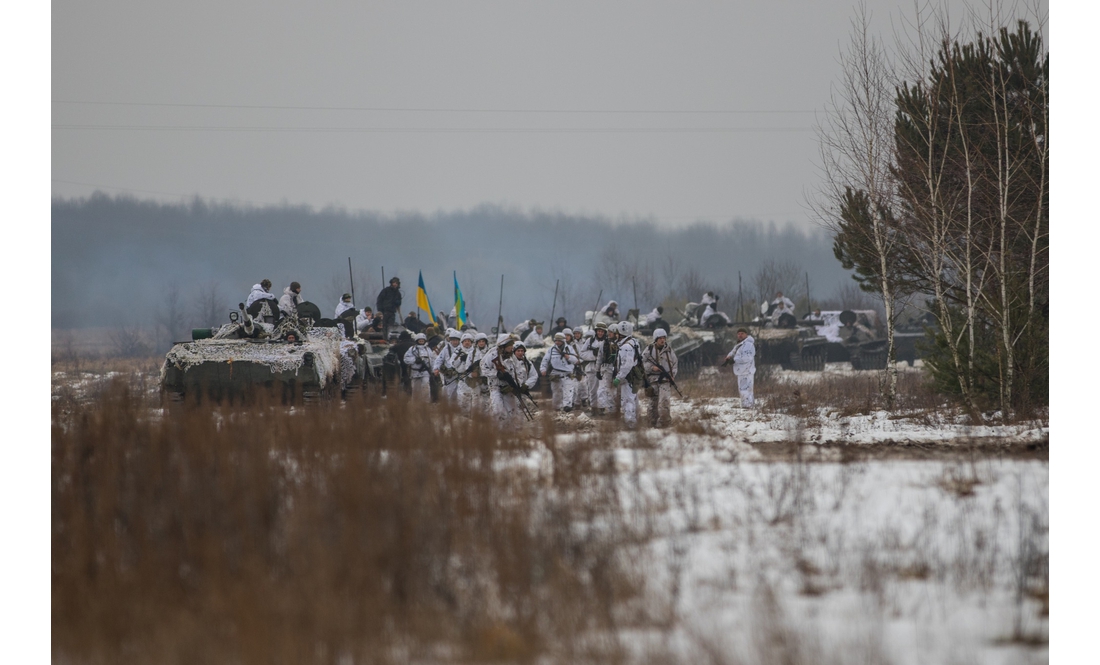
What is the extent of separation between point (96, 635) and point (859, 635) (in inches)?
137

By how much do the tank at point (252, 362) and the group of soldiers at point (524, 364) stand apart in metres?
0.55

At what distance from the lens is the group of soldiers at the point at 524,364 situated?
13008 millimetres

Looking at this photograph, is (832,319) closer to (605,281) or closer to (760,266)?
(605,281)

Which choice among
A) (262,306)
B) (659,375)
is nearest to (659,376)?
(659,375)

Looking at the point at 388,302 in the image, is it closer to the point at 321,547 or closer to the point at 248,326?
the point at 248,326

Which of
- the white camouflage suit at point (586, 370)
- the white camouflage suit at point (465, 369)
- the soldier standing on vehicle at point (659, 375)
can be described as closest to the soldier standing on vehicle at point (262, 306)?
the white camouflage suit at point (465, 369)

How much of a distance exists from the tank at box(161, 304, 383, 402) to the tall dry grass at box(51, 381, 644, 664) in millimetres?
6276

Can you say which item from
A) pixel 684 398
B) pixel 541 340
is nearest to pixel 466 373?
pixel 684 398

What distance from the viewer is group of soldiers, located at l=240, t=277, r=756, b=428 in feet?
42.7

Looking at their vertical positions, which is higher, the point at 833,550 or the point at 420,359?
the point at 420,359

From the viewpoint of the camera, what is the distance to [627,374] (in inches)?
539

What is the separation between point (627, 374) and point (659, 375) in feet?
2.07

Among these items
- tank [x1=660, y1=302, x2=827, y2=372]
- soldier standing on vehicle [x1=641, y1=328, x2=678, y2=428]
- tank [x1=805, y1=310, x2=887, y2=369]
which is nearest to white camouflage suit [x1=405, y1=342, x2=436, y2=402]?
soldier standing on vehicle [x1=641, y1=328, x2=678, y2=428]

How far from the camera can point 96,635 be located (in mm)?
4617
